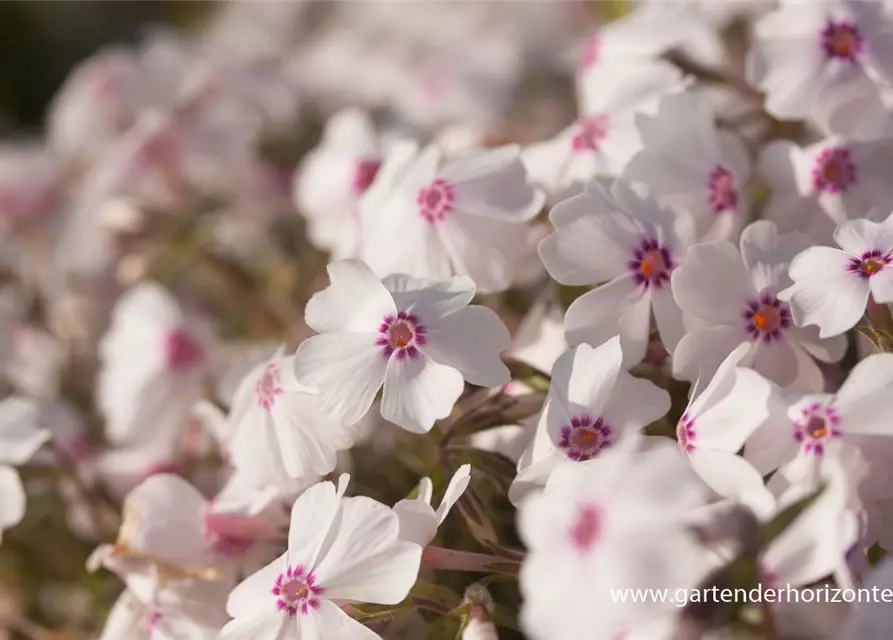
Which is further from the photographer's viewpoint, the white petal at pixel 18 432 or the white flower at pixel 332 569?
the white petal at pixel 18 432

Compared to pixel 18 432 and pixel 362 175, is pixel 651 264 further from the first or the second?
pixel 18 432

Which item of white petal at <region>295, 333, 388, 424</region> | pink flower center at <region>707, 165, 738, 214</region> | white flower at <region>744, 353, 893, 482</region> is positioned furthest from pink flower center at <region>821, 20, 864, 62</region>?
white petal at <region>295, 333, 388, 424</region>

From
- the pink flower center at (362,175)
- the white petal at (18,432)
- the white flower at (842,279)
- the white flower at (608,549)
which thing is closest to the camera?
the white flower at (608,549)

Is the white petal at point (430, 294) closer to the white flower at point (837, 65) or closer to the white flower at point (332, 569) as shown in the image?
the white flower at point (332, 569)

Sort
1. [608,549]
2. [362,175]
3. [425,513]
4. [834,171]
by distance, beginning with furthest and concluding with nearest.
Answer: [362,175] → [834,171] → [425,513] → [608,549]

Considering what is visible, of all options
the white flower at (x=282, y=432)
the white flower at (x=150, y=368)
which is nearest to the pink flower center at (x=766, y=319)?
the white flower at (x=282, y=432)

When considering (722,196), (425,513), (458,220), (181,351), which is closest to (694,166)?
(722,196)
